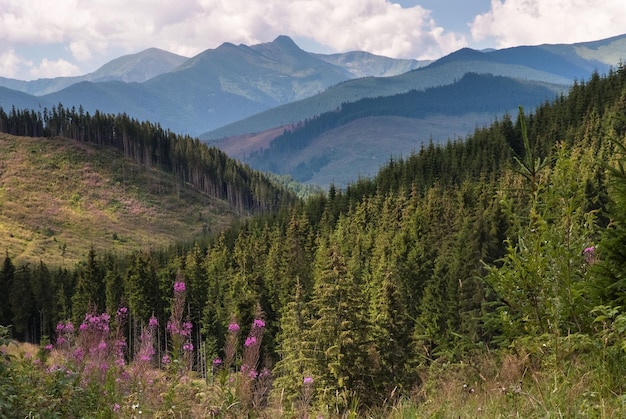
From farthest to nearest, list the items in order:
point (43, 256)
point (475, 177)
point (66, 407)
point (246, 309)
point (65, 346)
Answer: point (43, 256) → point (475, 177) → point (246, 309) → point (65, 346) → point (66, 407)

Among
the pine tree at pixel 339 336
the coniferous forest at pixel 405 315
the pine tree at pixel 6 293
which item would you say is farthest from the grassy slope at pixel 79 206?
the pine tree at pixel 339 336

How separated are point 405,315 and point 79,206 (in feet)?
546

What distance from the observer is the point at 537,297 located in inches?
307

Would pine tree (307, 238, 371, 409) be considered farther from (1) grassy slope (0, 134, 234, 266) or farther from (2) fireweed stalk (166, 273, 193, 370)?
(1) grassy slope (0, 134, 234, 266)

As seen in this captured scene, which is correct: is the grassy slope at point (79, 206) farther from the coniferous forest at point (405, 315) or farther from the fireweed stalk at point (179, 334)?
the fireweed stalk at point (179, 334)

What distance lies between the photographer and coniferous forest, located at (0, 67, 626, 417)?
219 inches

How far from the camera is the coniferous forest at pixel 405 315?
18.2ft

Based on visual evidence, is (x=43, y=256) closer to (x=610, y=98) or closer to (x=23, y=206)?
(x=23, y=206)

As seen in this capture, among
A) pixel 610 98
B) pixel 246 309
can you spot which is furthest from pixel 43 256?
pixel 610 98

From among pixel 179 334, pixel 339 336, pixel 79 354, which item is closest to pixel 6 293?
pixel 339 336

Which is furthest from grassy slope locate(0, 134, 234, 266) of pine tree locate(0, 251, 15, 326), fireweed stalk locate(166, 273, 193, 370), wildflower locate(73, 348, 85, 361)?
fireweed stalk locate(166, 273, 193, 370)

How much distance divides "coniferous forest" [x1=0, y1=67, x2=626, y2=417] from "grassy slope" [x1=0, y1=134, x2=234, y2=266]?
70.5m

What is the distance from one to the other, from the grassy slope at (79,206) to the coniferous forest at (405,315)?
70.5m

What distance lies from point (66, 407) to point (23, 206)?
176920 mm
